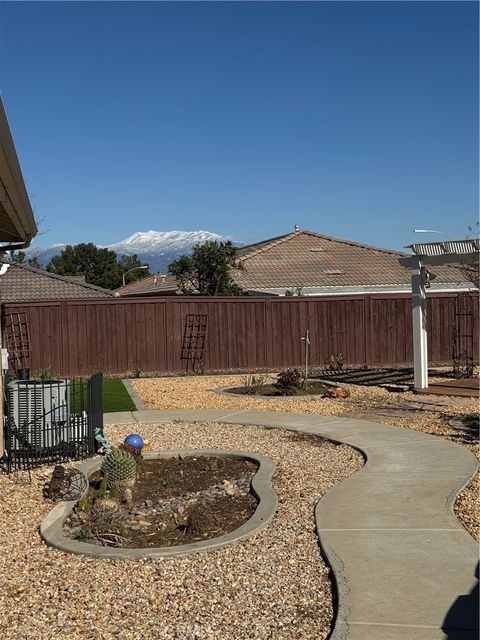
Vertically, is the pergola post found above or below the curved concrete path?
above

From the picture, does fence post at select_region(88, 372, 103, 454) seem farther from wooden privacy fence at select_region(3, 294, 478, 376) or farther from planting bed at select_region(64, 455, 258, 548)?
wooden privacy fence at select_region(3, 294, 478, 376)

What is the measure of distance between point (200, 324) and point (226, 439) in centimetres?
1080

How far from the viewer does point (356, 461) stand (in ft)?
30.3

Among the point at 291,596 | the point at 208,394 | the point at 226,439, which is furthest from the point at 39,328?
the point at 291,596

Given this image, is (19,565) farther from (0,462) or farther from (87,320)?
(87,320)

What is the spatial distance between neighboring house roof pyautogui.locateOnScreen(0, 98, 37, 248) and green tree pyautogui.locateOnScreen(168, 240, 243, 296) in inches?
704

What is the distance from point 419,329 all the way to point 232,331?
6.74m

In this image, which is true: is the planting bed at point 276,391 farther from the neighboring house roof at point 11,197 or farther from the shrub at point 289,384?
the neighboring house roof at point 11,197

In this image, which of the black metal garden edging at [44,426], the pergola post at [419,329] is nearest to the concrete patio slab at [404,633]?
the black metal garden edging at [44,426]

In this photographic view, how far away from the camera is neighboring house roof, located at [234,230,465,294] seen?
31.8 m

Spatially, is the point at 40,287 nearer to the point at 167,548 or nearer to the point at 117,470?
the point at 117,470

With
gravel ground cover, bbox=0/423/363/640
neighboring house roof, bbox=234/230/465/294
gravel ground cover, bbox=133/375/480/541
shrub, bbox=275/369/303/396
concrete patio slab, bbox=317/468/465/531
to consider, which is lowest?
gravel ground cover, bbox=0/423/363/640

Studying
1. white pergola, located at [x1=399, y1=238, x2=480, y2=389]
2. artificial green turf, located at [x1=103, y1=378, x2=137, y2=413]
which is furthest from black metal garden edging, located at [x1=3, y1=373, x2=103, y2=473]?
white pergola, located at [x1=399, y1=238, x2=480, y2=389]

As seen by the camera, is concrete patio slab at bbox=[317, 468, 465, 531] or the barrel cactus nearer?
concrete patio slab at bbox=[317, 468, 465, 531]
